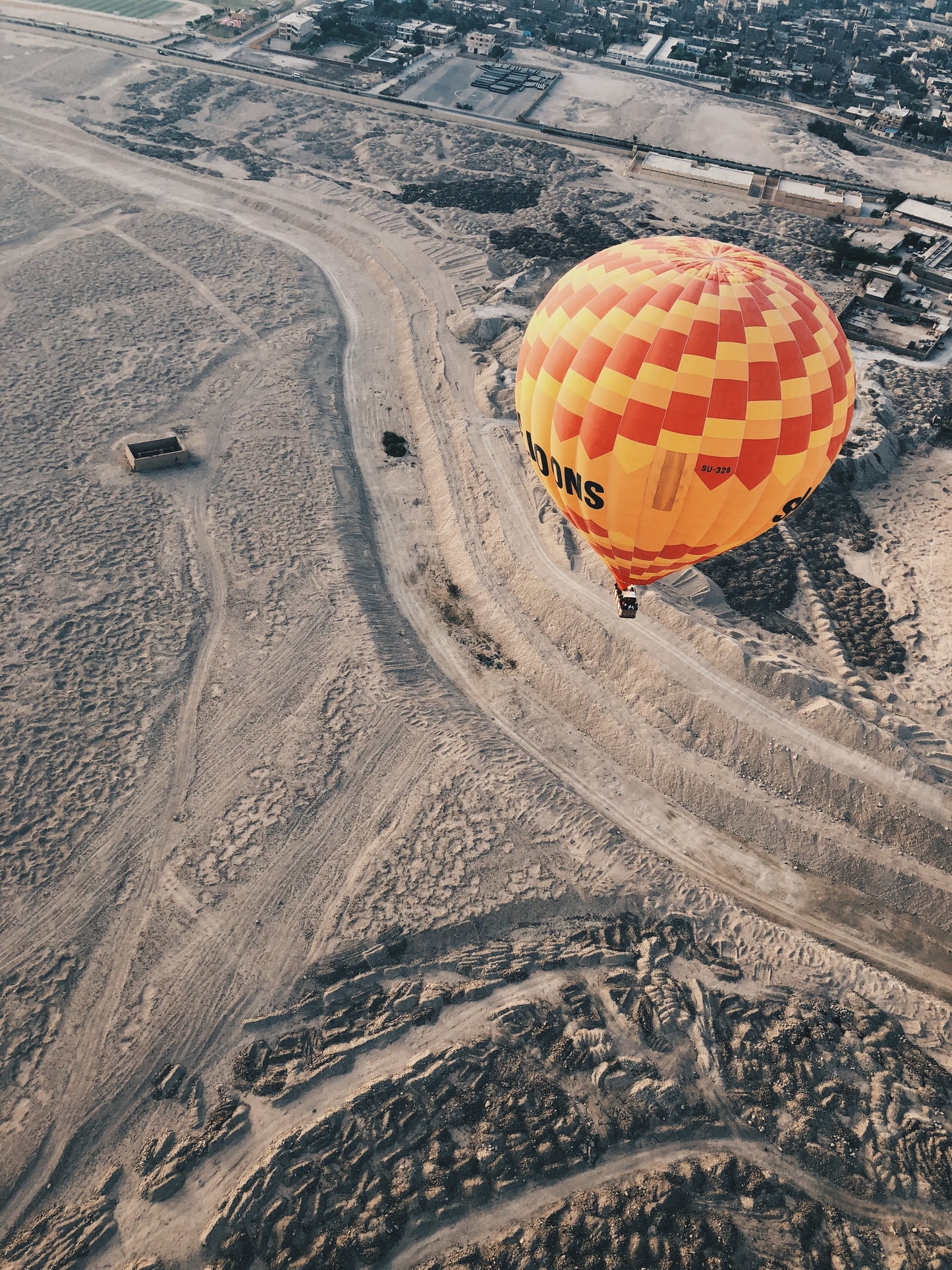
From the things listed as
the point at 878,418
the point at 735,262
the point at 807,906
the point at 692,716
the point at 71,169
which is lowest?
the point at 807,906

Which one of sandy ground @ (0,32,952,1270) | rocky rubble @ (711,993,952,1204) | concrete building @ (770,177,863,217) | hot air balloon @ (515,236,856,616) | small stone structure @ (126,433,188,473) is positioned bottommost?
rocky rubble @ (711,993,952,1204)

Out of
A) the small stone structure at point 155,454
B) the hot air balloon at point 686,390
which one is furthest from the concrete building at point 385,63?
the hot air balloon at point 686,390

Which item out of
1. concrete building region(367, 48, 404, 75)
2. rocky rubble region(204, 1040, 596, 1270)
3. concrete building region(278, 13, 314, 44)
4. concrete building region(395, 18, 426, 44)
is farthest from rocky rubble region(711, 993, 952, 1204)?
concrete building region(278, 13, 314, 44)

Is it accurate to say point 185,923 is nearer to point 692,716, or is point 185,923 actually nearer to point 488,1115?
point 488,1115

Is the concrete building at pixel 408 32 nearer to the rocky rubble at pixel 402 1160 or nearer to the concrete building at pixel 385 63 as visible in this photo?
the concrete building at pixel 385 63

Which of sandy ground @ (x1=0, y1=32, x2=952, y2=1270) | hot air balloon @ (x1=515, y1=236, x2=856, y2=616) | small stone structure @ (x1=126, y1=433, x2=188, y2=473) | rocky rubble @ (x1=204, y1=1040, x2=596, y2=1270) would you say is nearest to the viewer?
rocky rubble @ (x1=204, y1=1040, x2=596, y2=1270)

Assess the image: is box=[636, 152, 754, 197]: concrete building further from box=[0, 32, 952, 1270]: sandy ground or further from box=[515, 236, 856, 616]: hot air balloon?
box=[515, 236, 856, 616]: hot air balloon

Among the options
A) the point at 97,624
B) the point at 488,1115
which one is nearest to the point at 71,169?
the point at 97,624
